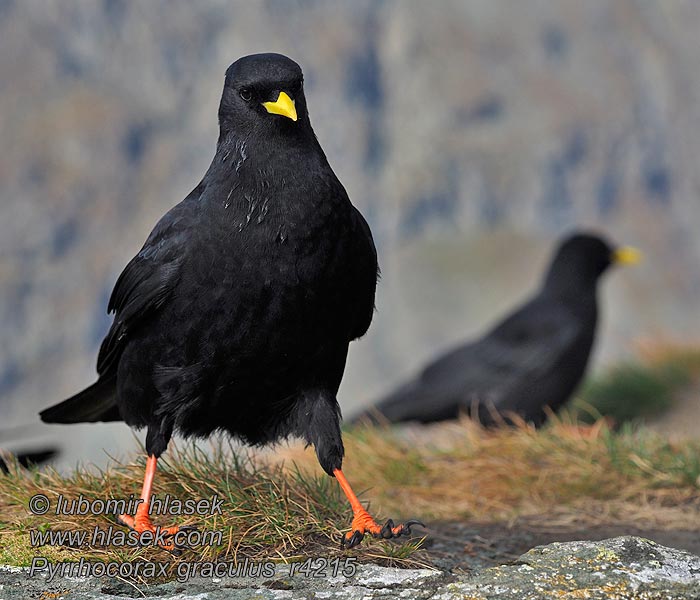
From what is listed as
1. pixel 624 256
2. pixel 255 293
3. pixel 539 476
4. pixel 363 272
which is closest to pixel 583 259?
pixel 624 256

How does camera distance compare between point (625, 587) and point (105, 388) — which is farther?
point (105, 388)

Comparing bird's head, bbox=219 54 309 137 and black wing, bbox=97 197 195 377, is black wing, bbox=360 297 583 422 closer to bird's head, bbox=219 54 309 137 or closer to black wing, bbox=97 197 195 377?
black wing, bbox=97 197 195 377

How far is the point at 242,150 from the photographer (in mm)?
3736

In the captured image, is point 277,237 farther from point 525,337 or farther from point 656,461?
point 525,337

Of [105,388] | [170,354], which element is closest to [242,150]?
[170,354]

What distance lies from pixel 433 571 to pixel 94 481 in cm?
140

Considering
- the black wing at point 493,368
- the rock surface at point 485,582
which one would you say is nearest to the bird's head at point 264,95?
the rock surface at point 485,582

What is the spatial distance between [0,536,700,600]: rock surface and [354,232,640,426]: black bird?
4446mm

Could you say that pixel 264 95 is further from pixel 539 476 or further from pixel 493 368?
pixel 493 368

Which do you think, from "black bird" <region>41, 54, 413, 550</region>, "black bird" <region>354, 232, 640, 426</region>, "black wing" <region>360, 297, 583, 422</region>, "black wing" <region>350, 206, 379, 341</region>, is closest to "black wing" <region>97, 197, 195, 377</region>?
"black bird" <region>41, 54, 413, 550</region>

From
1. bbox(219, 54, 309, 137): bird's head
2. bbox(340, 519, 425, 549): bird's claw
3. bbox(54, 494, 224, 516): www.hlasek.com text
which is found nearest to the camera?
bbox(340, 519, 425, 549): bird's claw

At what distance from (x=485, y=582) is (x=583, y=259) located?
246 inches

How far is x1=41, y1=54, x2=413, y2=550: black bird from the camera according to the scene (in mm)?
3512

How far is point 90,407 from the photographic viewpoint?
445 centimetres
